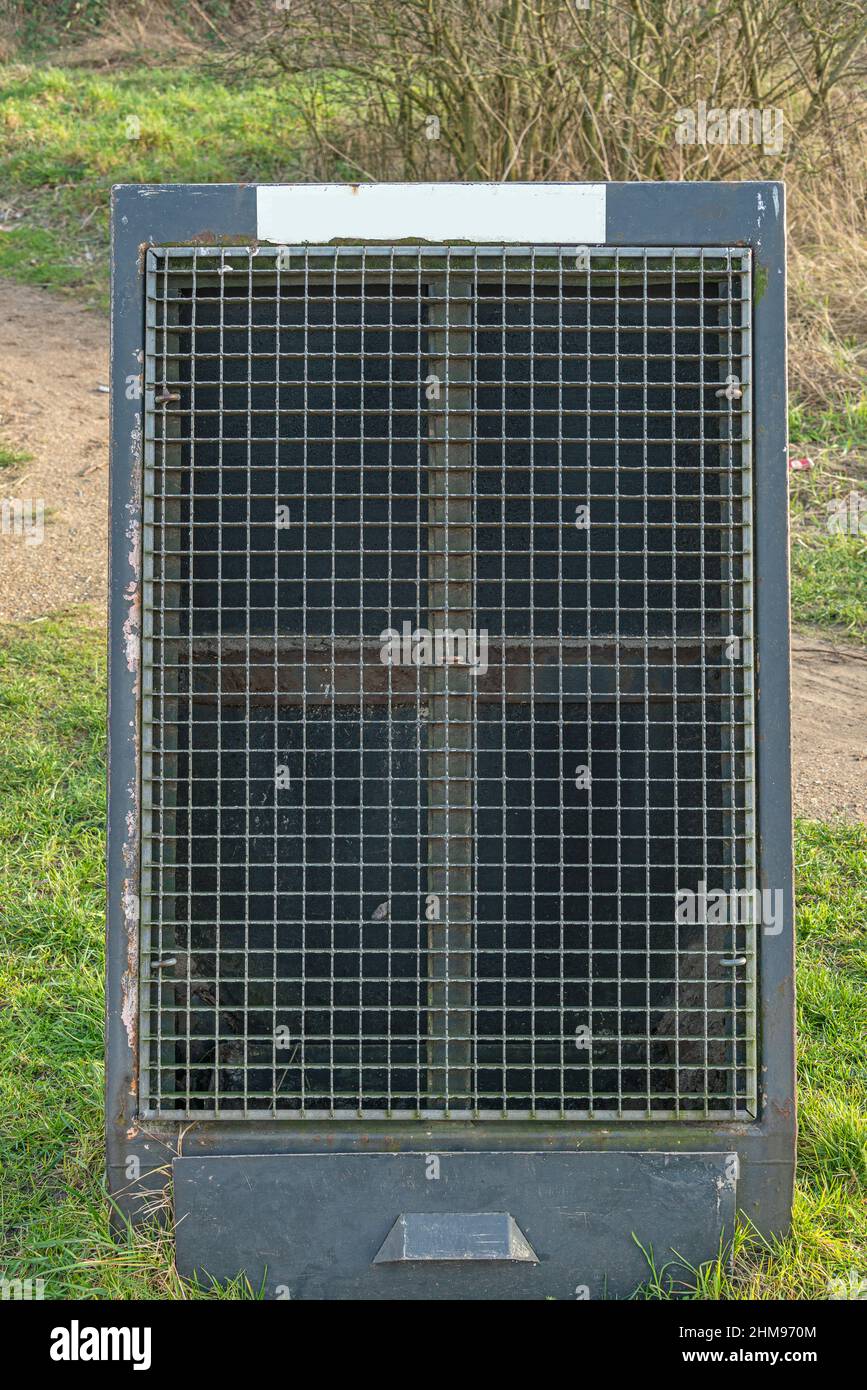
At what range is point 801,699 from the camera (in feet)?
16.8

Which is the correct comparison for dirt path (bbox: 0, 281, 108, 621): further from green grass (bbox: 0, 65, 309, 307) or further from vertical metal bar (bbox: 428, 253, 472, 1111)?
vertical metal bar (bbox: 428, 253, 472, 1111)

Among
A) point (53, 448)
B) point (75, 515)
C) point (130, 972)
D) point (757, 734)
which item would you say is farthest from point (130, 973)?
point (53, 448)

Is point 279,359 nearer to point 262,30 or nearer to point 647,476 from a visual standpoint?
point 647,476

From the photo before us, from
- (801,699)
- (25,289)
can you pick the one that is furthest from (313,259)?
(25,289)

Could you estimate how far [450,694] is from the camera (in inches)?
85.9

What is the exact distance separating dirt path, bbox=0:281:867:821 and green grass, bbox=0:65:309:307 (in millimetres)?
753

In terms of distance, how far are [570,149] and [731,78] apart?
111 cm

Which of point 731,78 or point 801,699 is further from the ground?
point 731,78

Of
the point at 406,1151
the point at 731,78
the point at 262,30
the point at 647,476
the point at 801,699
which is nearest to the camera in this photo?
the point at 406,1151

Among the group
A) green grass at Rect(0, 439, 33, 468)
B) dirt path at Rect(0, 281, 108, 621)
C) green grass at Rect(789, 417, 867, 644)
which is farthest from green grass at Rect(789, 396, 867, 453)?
green grass at Rect(0, 439, 33, 468)

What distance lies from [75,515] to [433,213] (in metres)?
4.70

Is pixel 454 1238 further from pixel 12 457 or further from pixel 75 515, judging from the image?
pixel 12 457

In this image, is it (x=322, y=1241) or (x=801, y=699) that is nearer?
(x=322, y=1241)

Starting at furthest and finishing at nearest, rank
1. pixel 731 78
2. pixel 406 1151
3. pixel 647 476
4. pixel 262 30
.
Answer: pixel 262 30, pixel 731 78, pixel 647 476, pixel 406 1151
